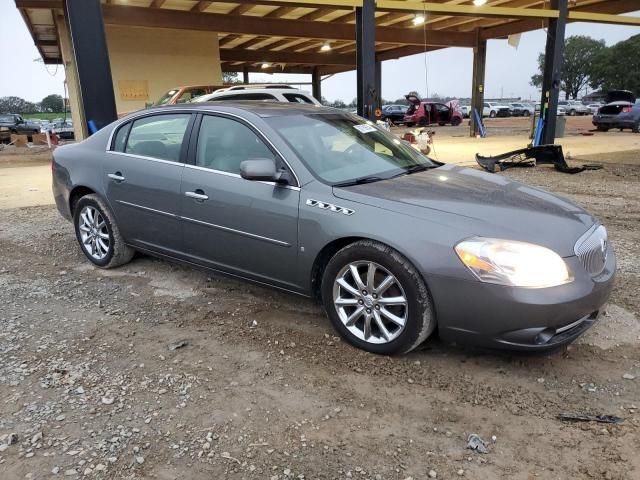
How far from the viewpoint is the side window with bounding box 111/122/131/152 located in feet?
14.8

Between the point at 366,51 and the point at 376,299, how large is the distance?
30.1ft

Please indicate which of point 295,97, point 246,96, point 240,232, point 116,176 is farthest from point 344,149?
point 295,97

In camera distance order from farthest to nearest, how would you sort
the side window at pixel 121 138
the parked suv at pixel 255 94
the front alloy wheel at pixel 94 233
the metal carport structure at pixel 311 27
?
the parked suv at pixel 255 94 → the metal carport structure at pixel 311 27 → the front alloy wheel at pixel 94 233 → the side window at pixel 121 138

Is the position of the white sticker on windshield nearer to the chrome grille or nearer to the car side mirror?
the car side mirror

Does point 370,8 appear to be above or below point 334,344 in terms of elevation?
above

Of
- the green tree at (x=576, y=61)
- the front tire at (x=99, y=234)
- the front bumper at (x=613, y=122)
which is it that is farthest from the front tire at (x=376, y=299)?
the green tree at (x=576, y=61)

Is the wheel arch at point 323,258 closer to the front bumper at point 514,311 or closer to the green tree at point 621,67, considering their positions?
the front bumper at point 514,311

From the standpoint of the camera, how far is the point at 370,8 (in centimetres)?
1084

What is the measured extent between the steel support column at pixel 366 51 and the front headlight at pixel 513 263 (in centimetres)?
920

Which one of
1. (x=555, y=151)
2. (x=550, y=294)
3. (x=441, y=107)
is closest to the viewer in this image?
(x=550, y=294)

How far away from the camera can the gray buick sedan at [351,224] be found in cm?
274

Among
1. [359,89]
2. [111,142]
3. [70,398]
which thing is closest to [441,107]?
[359,89]

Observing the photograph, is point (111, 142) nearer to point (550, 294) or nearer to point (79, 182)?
point (79, 182)

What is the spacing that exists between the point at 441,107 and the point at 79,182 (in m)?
30.8
